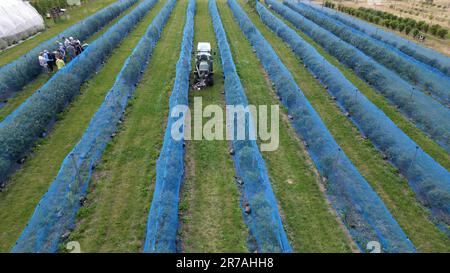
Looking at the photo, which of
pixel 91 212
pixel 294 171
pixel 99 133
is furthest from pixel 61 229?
pixel 294 171

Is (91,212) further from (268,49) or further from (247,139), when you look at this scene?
(268,49)

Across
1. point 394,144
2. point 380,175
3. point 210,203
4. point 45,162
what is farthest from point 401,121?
point 45,162

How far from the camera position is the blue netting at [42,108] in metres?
12.4

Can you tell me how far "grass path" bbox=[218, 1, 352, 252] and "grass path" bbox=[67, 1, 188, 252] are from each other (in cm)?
473

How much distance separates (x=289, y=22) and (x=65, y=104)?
1026 inches

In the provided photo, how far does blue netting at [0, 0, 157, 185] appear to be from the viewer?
40.8 feet

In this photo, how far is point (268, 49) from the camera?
2370cm

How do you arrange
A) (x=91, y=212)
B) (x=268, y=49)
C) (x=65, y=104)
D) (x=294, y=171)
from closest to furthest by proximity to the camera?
(x=91, y=212) < (x=294, y=171) < (x=65, y=104) < (x=268, y=49)

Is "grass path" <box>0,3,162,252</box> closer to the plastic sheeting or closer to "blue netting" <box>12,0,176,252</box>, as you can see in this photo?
"blue netting" <box>12,0,176,252</box>

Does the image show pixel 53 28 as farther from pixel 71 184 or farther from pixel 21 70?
pixel 71 184

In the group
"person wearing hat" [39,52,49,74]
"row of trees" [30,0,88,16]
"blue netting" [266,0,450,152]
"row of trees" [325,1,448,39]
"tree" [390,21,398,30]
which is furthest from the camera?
"row of trees" [30,0,88,16]

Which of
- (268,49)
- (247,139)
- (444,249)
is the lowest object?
(444,249)

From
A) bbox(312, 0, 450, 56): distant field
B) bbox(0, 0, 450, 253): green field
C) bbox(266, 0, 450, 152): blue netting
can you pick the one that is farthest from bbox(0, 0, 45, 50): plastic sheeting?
bbox(312, 0, 450, 56): distant field

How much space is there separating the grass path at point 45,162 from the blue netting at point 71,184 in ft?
3.19
